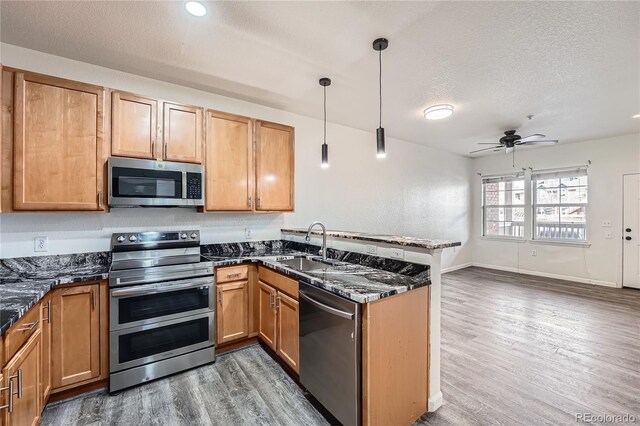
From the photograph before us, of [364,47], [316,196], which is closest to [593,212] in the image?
[316,196]

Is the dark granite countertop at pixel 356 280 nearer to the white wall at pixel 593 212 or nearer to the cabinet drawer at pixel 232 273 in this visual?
the cabinet drawer at pixel 232 273

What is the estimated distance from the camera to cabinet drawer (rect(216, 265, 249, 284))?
2.62 metres

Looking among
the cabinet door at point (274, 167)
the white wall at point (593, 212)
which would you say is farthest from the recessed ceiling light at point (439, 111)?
the white wall at point (593, 212)

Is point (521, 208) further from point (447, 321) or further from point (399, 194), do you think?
point (447, 321)

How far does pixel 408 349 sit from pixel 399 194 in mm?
3719

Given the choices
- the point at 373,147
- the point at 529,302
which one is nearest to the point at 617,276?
the point at 529,302

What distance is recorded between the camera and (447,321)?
3512mm

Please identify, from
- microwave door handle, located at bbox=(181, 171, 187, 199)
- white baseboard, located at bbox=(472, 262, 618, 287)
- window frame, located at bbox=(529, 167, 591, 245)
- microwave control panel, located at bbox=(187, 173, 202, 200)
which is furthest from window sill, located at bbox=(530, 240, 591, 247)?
microwave door handle, located at bbox=(181, 171, 187, 199)

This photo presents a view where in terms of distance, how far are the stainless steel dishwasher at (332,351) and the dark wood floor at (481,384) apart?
0.80 ft

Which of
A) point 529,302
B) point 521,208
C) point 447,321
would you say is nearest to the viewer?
point 447,321

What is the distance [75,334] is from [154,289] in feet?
→ 1.85

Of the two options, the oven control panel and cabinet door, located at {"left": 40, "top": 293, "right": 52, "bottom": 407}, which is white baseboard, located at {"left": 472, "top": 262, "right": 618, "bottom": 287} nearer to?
the oven control panel

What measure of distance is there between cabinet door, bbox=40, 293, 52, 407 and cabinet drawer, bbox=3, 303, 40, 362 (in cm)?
15

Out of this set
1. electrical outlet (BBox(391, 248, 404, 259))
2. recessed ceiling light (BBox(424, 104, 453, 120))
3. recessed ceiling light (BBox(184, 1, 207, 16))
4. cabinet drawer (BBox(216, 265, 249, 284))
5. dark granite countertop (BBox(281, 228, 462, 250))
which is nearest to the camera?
recessed ceiling light (BBox(184, 1, 207, 16))
